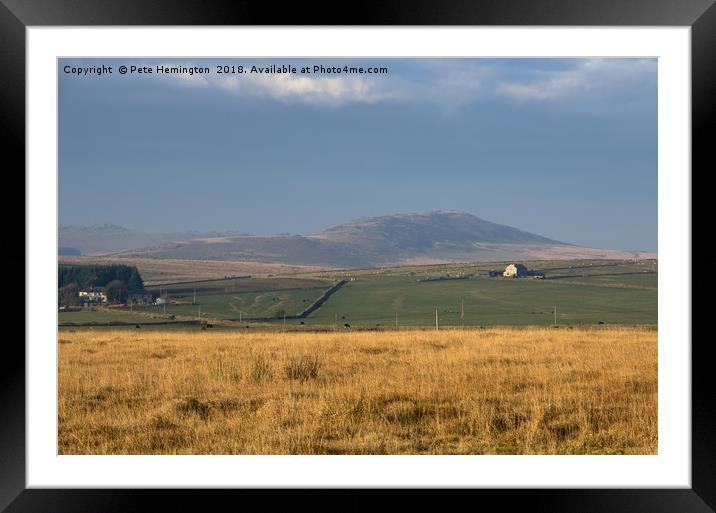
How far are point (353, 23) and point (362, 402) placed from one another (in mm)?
3363

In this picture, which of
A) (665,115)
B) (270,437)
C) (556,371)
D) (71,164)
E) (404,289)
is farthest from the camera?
(71,164)

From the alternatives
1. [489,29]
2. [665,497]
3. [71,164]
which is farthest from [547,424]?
[71,164]

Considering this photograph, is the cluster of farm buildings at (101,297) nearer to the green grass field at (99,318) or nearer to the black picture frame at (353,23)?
the green grass field at (99,318)

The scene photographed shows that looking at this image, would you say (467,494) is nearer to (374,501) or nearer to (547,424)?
(374,501)

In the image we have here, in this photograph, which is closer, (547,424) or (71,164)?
(547,424)

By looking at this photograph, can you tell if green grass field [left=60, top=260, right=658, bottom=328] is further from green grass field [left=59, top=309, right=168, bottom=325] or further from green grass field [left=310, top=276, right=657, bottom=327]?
green grass field [left=59, top=309, right=168, bottom=325]

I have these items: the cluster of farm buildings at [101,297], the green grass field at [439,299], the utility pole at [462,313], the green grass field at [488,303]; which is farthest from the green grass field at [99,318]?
the utility pole at [462,313]

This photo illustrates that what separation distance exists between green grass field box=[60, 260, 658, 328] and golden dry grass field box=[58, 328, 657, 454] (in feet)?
79.6

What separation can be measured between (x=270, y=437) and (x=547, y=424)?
219 centimetres

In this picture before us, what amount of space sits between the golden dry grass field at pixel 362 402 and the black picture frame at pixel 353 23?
107 cm

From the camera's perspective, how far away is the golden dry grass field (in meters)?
4.61

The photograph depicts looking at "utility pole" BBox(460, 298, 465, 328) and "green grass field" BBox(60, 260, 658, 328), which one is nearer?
"utility pole" BBox(460, 298, 465, 328)

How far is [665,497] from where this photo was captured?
11.0ft

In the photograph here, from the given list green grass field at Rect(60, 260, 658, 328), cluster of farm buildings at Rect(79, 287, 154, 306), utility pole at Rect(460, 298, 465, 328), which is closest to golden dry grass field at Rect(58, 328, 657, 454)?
utility pole at Rect(460, 298, 465, 328)
